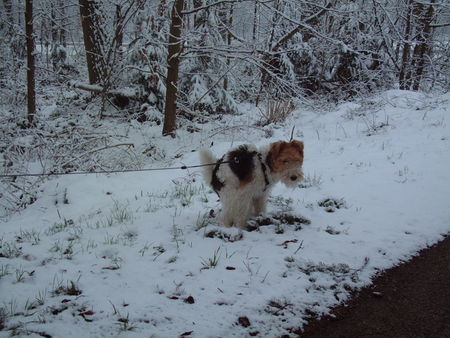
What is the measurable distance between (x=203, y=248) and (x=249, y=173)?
1107 mm

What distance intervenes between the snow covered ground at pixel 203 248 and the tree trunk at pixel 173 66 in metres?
3.06

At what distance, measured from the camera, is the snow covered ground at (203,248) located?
259 centimetres

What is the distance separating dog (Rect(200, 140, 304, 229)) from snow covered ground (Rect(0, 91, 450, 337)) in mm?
314

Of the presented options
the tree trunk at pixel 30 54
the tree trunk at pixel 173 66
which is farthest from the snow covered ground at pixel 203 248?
the tree trunk at pixel 30 54

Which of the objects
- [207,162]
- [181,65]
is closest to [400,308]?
[207,162]

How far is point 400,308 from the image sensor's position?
285 centimetres

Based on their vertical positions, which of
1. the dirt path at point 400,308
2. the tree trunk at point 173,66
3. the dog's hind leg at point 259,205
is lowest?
the dirt path at point 400,308

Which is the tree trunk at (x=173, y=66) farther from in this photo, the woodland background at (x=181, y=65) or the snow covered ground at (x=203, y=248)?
the snow covered ground at (x=203, y=248)

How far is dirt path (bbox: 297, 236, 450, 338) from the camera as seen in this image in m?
2.57

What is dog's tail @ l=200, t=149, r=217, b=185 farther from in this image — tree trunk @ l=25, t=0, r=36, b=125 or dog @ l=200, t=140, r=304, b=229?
tree trunk @ l=25, t=0, r=36, b=125

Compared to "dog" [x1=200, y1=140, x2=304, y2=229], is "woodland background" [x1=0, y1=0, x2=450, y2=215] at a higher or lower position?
higher

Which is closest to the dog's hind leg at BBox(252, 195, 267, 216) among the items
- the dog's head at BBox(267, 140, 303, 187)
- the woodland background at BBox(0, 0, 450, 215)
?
the dog's head at BBox(267, 140, 303, 187)

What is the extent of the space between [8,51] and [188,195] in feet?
50.7

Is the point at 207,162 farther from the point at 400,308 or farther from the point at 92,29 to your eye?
the point at 92,29
